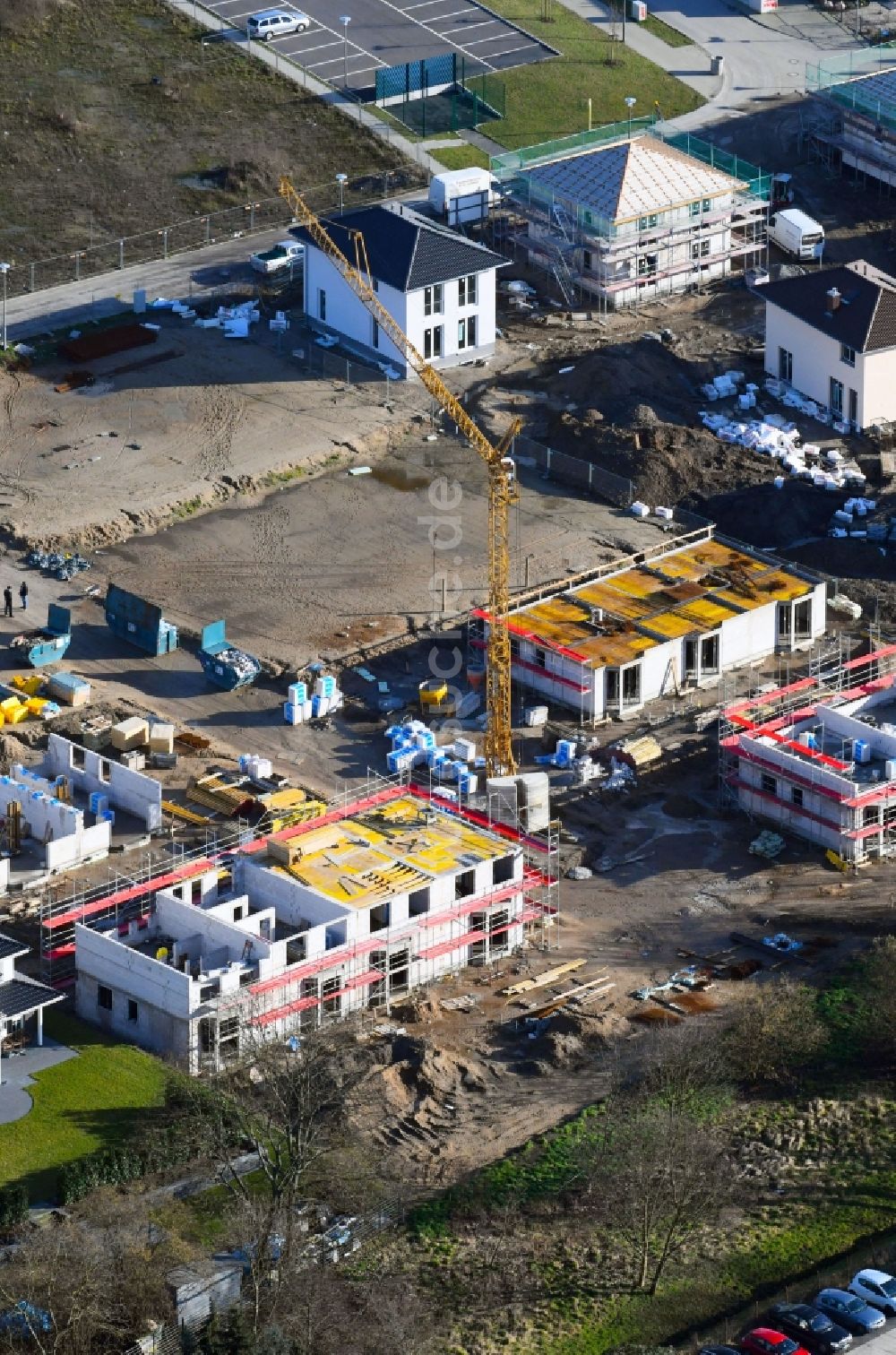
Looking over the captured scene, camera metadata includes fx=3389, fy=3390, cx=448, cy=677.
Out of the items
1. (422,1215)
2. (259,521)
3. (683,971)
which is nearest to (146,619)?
(259,521)

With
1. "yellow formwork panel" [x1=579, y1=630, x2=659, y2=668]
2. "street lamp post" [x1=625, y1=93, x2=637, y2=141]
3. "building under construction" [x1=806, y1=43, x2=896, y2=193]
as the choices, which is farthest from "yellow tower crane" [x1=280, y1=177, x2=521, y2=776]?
"building under construction" [x1=806, y1=43, x2=896, y2=193]

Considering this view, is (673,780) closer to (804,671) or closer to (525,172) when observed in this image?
(804,671)

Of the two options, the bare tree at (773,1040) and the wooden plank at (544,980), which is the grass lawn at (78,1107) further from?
the bare tree at (773,1040)

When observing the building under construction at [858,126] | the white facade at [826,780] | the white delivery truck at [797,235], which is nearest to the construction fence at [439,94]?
the building under construction at [858,126]

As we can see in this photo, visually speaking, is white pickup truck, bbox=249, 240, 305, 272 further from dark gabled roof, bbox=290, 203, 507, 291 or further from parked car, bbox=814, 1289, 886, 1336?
parked car, bbox=814, 1289, 886, 1336

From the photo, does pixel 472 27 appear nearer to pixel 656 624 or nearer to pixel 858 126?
pixel 858 126

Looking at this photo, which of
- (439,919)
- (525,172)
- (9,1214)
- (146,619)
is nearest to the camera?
(9,1214)

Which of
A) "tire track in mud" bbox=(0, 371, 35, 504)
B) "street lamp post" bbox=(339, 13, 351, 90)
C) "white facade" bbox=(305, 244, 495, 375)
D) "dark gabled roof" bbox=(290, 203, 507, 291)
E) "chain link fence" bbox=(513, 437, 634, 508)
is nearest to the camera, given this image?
"tire track in mud" bbox=(0, 371, 35, 504)
